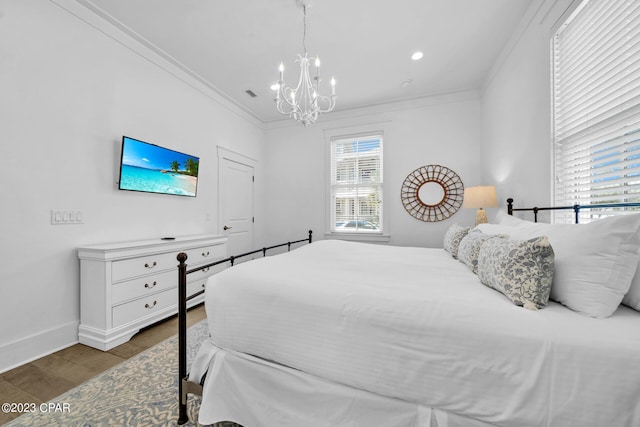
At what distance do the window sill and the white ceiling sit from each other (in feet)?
7.28

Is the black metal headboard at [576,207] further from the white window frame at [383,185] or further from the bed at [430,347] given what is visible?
the white window frame at [383,185]

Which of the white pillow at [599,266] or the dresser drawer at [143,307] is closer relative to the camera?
the white pillow at [599,266]

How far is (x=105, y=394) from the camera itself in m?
1.49

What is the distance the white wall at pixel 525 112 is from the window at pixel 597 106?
107 mm

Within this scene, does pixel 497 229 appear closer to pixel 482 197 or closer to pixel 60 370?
pixel 482 197

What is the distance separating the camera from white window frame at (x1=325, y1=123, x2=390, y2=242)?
12.8ft

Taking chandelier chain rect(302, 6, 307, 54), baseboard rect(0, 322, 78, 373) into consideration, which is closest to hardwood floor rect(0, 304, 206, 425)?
baseboard rect(0, 322, 78, 373)

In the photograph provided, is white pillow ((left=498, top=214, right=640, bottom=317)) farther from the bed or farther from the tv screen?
the tv screen

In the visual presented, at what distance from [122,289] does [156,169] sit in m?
1.30

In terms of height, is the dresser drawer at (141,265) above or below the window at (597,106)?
below

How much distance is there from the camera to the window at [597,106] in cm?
128

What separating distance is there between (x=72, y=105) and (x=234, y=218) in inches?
89.6

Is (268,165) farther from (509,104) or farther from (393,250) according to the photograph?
(509,104)

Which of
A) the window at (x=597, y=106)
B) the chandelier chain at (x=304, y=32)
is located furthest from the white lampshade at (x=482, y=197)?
the chandelier chain at (x=304, y=32)
